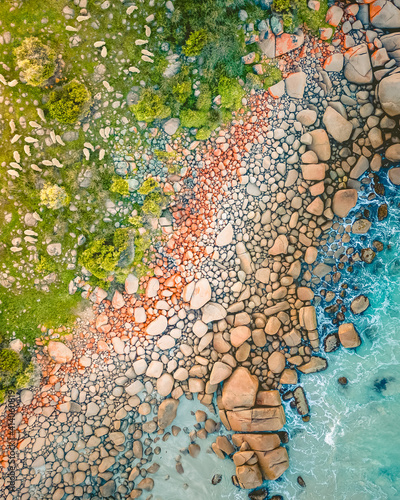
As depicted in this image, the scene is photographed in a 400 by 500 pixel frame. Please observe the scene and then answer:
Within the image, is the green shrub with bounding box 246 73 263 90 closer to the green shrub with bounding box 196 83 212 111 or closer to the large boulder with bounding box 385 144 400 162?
the green shrub with bounding box 196 83 212 111

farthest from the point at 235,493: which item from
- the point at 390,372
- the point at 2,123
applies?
the point at 2,123

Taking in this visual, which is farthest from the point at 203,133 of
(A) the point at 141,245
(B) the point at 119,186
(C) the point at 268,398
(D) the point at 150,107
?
(C) the point at 268,398

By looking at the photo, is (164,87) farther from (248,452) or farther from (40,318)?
(248,452)

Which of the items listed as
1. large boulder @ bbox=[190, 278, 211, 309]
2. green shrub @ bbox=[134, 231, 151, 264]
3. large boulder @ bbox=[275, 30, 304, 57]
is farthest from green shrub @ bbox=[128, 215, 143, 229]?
large boulder @ bbox=[275, 30, 304, 57]

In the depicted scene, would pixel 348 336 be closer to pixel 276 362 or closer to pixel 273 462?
pixel 276 362

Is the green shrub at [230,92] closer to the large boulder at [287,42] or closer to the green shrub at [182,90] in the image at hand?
the green shrub at [182,90]

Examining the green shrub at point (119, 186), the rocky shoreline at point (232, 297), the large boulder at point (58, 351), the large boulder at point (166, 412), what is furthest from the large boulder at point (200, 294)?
the large boulder at point (58, 351)
